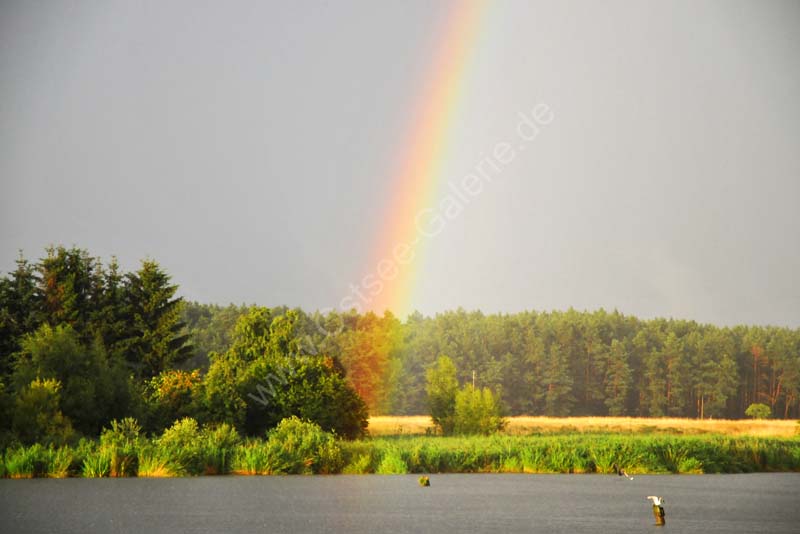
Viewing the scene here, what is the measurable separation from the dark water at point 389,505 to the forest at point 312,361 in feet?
46.9

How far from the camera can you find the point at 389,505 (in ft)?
108

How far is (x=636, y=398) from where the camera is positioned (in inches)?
6270

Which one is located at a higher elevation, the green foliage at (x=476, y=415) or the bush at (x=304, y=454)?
the green foliage at (x=476, y=415)

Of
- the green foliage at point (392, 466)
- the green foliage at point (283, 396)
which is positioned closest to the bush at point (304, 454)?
the green foliage at point (392, 466)

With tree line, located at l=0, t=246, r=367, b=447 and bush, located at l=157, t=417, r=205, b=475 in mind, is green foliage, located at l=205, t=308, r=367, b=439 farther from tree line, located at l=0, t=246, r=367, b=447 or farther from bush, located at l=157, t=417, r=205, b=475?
bush, located at l=157, t=417, r=205, b=475

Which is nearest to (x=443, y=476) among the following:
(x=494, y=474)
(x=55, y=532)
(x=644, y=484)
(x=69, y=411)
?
(x=494, y=474)

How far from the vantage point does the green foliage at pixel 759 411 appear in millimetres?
142625

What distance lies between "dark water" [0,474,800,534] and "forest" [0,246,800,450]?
14.3 m

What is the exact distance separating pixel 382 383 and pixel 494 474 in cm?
8429

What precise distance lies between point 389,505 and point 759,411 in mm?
120297

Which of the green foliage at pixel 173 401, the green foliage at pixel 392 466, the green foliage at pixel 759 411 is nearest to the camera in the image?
the green foliage at pixel 392 466

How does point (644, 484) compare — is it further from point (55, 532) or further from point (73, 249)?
point (73, 249)

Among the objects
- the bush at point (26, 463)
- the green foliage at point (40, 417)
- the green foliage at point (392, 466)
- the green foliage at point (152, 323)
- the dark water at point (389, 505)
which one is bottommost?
the dark water at point (389, 505)

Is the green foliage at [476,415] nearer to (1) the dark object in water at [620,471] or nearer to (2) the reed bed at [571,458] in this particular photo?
(2) the reed bed at [571,458]
